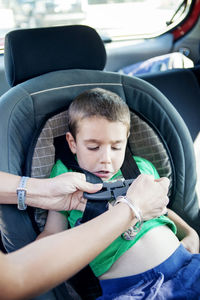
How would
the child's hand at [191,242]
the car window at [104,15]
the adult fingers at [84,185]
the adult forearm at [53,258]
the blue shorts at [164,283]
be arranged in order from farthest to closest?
the car window at [104,15], the child's hand at [191,242], the adult fingers at [84,185], the blue shorts at [164,283], the adult forearm at [53,258]

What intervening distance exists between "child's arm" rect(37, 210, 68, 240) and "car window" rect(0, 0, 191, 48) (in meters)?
1.67

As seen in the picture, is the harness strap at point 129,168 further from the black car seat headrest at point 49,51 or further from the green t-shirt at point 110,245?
the black car seat headrest at point 49,51

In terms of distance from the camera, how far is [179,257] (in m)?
1.24

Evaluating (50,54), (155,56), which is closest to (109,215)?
(50,54)

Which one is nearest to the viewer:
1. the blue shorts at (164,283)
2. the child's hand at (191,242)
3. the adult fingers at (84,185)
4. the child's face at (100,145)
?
the blue shorts at (164,283)

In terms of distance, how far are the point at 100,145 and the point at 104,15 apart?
7.41 feet

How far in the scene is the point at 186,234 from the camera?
145cm

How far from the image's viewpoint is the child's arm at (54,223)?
4.25 ft

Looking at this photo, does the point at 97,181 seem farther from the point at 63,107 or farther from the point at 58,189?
the point at 63,107

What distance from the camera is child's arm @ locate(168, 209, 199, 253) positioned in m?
1.41

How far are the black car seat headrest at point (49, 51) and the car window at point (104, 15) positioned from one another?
120 centimetres

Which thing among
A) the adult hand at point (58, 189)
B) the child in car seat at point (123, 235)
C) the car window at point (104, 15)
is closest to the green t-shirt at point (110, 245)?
the child in car seat at point (123, 235)

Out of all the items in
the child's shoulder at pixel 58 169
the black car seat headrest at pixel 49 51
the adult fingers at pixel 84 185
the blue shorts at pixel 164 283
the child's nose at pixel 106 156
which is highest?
the black car seat headrest at pixel 49 51

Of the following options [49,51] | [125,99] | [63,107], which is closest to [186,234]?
[125,99]
